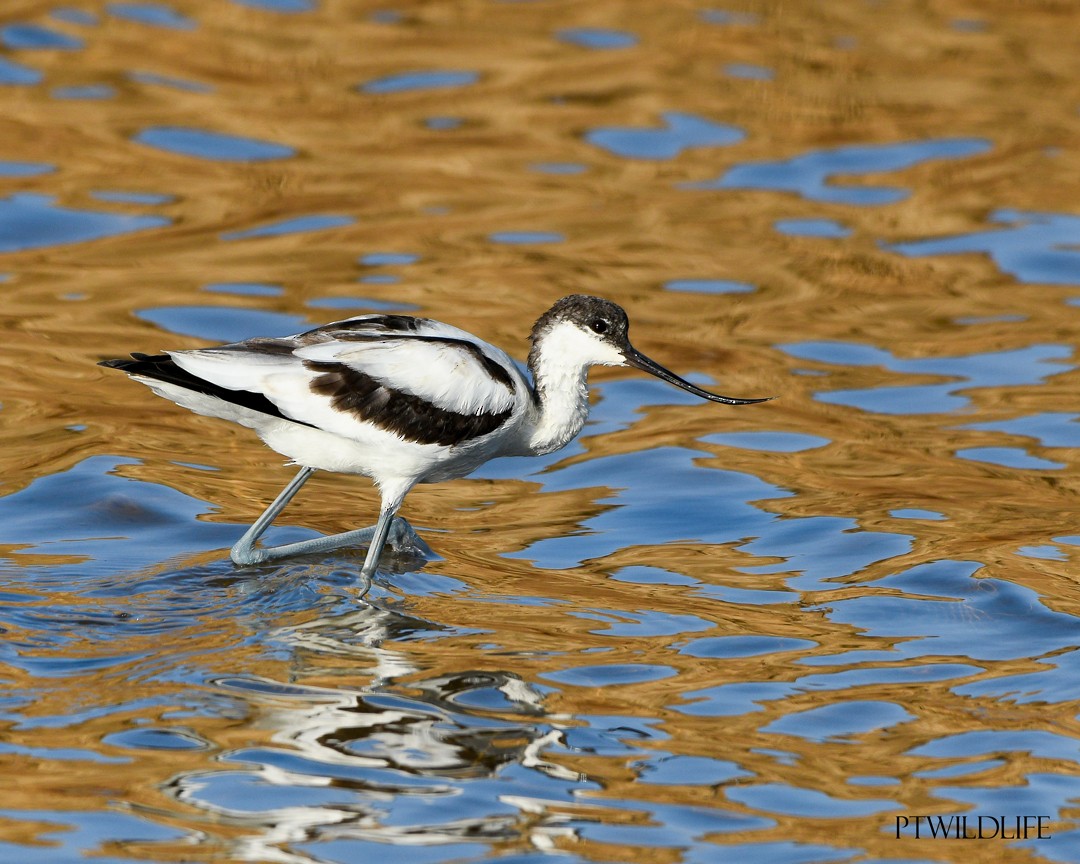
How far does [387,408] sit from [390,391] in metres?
0.08

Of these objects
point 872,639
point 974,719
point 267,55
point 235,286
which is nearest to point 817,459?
point 872,639

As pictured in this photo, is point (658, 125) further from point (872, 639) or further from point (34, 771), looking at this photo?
point (34, 771)

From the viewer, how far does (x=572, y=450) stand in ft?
35.9

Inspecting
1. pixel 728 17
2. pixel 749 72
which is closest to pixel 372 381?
pixel 749 72

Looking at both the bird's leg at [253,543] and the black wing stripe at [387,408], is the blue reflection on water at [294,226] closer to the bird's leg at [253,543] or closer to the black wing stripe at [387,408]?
the bird's leg at [253,543]

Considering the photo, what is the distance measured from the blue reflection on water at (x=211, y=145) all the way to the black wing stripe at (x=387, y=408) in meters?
7.70

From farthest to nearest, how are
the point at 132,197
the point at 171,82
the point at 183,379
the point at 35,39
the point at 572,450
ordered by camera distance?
the point at 35,39 < the point at 171,82 < the point at 132,197 < the point at 572,450 < the point at 183,379

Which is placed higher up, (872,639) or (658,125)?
(658,125)

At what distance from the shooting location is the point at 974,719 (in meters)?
7.01

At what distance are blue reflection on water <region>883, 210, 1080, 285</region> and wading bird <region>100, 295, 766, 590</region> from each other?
6265 millimetres

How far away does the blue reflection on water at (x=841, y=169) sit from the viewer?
15.1 m

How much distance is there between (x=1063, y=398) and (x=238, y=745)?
23.2 ft

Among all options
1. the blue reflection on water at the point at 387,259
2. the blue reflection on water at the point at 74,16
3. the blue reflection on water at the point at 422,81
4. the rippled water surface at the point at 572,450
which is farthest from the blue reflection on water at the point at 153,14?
the blue reflection on water at the point at 387,259

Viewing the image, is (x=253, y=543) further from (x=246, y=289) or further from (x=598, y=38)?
(x=598, y=38)
